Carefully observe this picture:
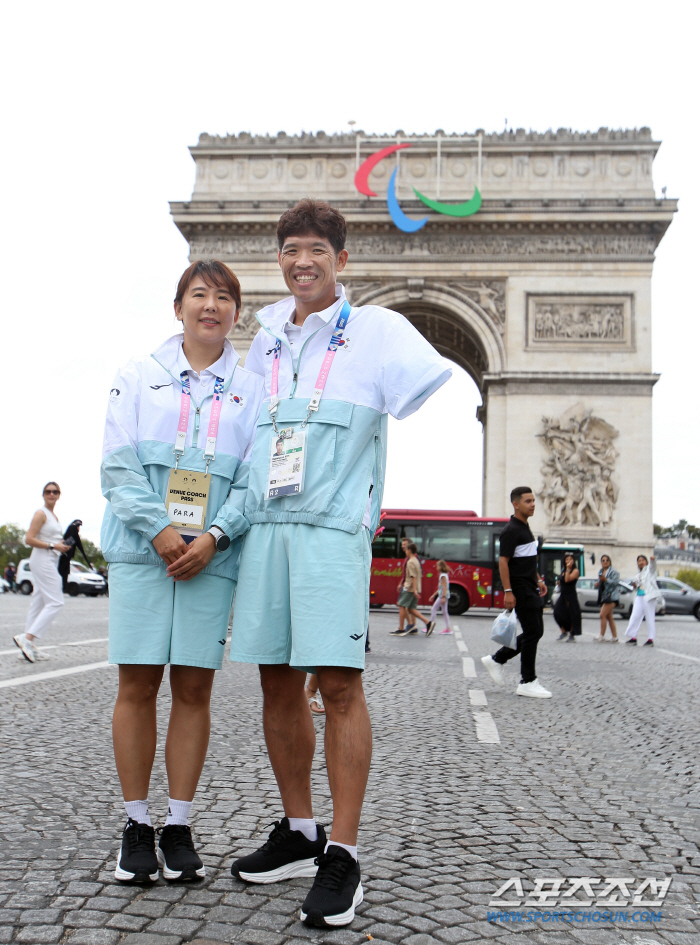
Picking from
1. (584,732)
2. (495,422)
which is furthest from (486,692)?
(495,422)

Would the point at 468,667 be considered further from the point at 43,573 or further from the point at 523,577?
the point at 43,573

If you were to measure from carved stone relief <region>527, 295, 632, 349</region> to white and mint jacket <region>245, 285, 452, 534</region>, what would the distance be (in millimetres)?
28924

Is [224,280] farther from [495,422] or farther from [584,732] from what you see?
[495,422]

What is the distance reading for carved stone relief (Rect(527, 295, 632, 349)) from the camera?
101ft

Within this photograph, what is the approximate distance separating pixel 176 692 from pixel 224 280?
1314 millimetres

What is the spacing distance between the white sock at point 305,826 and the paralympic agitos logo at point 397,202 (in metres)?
29.9

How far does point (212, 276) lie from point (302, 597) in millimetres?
1119

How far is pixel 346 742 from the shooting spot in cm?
268

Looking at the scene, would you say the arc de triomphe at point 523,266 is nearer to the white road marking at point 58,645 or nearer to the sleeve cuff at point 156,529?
the white road marking at point 58,645

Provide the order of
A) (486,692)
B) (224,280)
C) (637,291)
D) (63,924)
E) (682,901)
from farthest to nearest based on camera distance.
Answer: (637,291) → (486,692) → (224,280) → (682,901) → (63,924)

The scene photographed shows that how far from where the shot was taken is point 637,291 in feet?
101

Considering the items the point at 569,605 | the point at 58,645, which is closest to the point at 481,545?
the point at 569,605

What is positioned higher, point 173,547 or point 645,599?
point 173,547

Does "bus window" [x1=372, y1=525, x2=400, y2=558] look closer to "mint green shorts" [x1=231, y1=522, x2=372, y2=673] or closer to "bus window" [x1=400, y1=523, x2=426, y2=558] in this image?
"bus window" [x1=400, y1=523, x2=426, y2=558]
